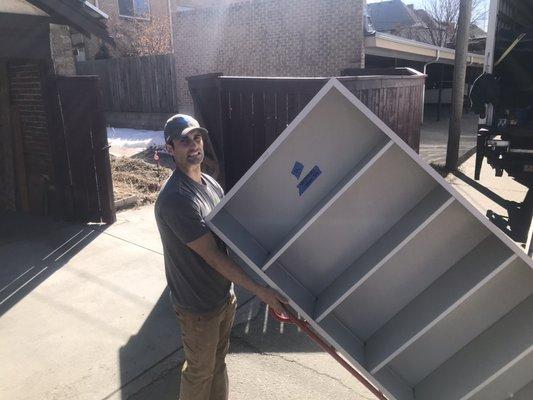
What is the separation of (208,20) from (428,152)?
953cm

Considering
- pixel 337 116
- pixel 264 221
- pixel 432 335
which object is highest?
pixel 337 116

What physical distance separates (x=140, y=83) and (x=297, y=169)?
1616 centimetres

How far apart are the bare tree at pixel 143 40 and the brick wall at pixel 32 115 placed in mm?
14917

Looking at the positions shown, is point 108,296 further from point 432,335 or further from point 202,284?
point 432,335

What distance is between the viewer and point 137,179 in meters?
8.47

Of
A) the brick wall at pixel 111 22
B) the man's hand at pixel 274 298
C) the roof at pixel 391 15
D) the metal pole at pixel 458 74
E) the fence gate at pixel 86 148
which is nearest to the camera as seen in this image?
the man's hand at pixel 274 298

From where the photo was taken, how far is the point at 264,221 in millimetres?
2650

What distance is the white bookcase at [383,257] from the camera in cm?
224

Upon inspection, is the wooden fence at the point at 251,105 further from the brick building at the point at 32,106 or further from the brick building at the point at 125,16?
the brick building at the point at 125,16

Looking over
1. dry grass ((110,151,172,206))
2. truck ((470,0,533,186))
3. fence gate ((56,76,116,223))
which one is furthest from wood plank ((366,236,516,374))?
dry grass ((110,151,172,206))

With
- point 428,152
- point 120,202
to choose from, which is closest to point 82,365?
point 120,202

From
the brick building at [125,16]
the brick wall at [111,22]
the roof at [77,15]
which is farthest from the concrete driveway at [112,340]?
the brick wall at [111,22]

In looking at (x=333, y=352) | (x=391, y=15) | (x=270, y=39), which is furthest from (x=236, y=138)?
(x=391, y=15)

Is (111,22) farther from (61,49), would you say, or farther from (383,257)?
(383,257)
